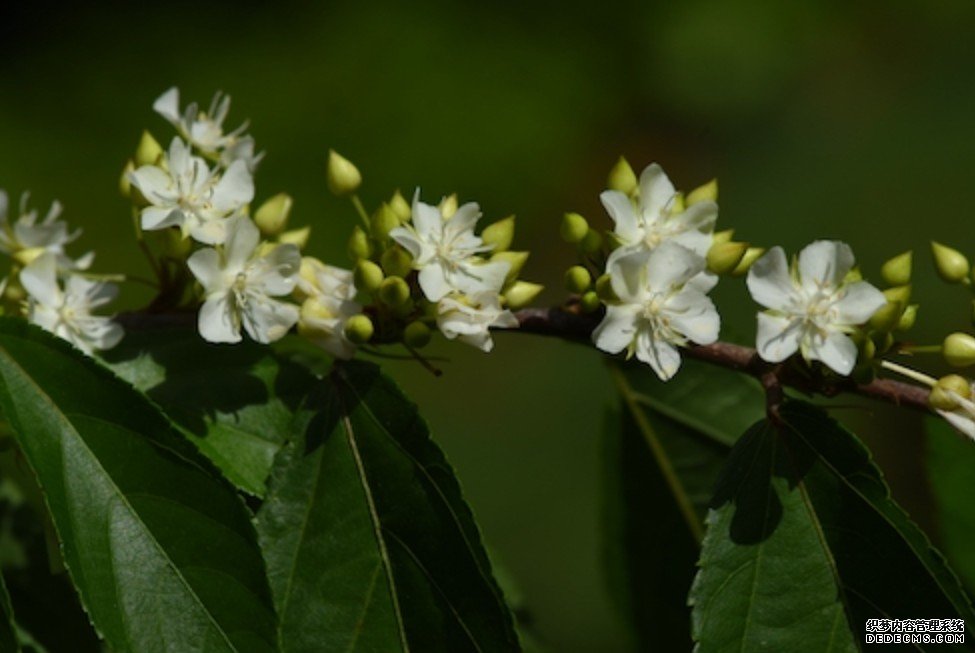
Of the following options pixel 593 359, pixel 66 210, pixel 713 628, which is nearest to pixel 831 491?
pixel 713 628

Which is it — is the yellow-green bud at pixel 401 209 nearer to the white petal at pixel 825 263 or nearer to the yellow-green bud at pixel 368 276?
the yellow-green bud at pixel 368 276

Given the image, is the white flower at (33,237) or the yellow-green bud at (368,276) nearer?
the yellow-green bud at (368,276)

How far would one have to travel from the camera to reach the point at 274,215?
1664 mm

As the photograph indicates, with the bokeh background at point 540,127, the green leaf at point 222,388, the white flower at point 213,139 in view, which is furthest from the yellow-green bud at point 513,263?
the bokeh background at point 540,127

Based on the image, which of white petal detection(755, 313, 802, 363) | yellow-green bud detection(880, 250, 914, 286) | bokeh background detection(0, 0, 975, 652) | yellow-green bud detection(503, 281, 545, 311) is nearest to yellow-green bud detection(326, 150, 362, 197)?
yellow-green bud detection(503, 281, 545, 311)

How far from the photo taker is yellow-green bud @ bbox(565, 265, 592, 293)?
59.7 inches

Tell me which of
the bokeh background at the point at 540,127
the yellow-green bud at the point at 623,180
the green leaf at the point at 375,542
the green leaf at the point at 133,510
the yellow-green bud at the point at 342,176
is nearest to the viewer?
the green leaf at the point at 133,510

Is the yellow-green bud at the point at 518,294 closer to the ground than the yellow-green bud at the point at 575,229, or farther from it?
closer to the ground

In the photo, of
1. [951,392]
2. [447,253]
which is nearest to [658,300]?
[447,253]

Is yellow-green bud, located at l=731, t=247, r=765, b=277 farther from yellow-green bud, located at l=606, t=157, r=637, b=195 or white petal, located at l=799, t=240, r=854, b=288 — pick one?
yellow-green bud, located at l=606, t=157, r=637, b=195

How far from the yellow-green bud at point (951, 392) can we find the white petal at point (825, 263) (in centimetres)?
19

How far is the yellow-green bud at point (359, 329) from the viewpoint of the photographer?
4.76 feet

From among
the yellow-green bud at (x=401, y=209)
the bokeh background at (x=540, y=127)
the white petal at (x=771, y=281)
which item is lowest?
the white petal at (x=771, y=281)

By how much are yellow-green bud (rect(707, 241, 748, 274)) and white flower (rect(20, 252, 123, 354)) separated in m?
0.85
